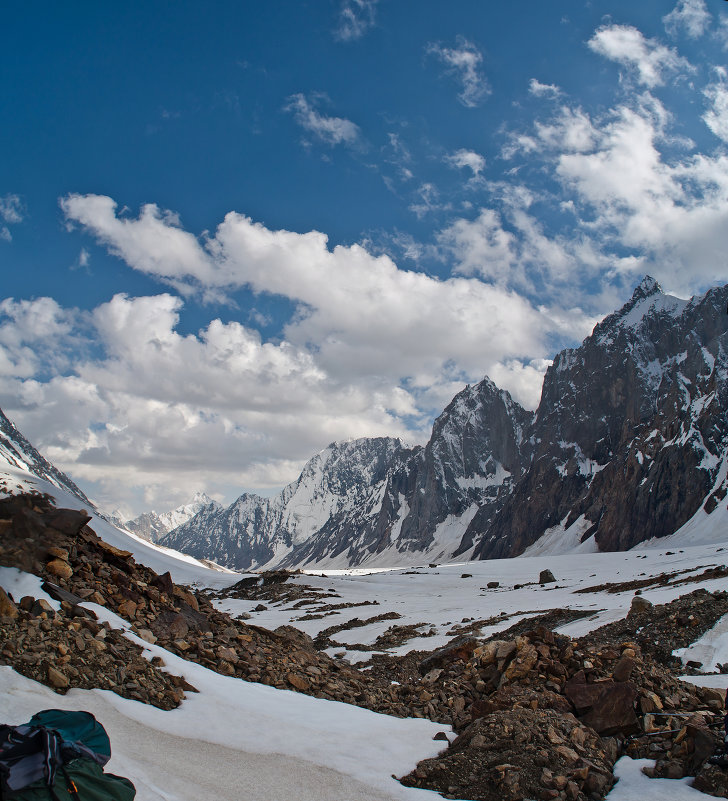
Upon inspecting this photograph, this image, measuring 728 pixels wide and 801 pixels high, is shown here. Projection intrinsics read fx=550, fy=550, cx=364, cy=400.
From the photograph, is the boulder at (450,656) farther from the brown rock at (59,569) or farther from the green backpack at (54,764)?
the green backpack at (54,764)

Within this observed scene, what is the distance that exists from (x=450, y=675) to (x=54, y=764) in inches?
418

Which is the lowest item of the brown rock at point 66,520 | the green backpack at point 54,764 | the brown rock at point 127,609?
the brown rock at point 127,609

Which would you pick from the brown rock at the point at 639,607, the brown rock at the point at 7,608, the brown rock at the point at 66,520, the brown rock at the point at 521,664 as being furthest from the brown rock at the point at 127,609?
the brown rock at the point at 639,607

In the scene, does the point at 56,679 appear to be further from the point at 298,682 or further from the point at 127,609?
the point at 298,682

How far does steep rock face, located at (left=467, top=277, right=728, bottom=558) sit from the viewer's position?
432 feet

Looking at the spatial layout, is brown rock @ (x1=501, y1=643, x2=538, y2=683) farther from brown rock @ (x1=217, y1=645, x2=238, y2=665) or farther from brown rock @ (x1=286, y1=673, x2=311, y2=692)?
brown rock @ (x1=217, y1=645, x2=238, y2=665)

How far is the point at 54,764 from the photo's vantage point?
4.44m

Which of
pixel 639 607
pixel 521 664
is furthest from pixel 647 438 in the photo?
pixel 521 664

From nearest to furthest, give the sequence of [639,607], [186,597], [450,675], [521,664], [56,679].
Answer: [56,679], [521,664], [450,675], [186,597], [639,607]

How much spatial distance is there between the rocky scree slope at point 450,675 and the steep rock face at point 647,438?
439ft

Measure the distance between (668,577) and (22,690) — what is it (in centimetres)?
3676

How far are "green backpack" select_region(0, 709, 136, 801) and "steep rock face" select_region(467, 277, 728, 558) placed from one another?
144 meters

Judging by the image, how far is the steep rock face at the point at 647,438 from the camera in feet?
432

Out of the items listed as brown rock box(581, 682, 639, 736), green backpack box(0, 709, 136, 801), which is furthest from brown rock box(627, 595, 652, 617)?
green backpack box(0, 709, 136, 801)
